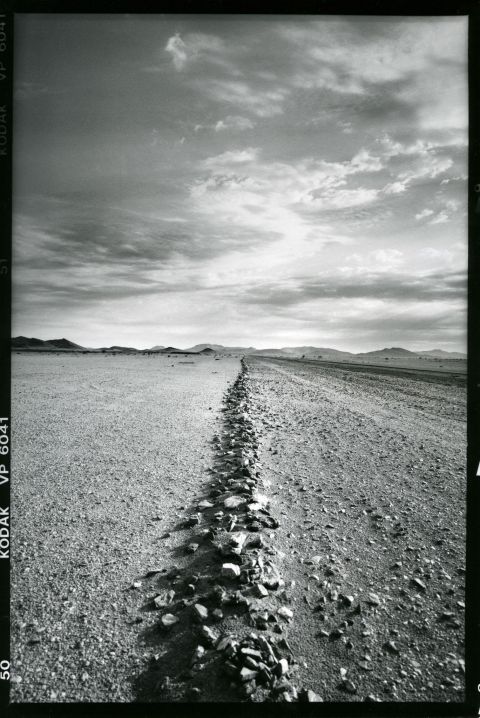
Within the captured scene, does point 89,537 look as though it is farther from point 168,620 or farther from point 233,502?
point 233,502

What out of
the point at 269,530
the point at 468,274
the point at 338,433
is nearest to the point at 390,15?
the point at 468,274

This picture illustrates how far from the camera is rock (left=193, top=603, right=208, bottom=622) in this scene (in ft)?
7.60

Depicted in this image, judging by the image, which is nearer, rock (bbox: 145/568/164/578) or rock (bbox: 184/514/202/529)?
rock (bbox: 145/568/164/578)

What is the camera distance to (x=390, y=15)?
9.45 feet

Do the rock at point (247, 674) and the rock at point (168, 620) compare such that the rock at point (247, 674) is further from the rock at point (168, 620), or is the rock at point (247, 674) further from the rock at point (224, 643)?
the rock at point (168, 620)

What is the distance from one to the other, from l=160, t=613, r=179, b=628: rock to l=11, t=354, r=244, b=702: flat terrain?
0.17 m

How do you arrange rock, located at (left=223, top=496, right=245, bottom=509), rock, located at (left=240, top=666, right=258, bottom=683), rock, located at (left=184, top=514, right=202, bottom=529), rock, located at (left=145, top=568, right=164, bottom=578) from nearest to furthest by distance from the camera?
rock, located at (left=240, top=666, right=258, bottom=683) < rock, located at (left=145, top=568, right=164, bottom=578) < rock, located at (left=184, top=514, right=202, bottom=529) < rock, located at (left=223, top=496, right=245, bottom=509)

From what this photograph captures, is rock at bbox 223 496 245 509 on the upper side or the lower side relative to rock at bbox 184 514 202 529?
upper

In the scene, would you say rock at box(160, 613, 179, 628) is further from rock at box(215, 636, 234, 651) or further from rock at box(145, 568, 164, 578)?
rock at box(145, 568, 164, 578)

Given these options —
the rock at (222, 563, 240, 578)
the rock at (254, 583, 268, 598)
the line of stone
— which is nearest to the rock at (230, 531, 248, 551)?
the line of stone

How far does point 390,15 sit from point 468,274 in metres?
2.28

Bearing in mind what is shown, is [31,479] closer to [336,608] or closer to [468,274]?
[336,608]

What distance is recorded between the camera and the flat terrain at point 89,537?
213cm

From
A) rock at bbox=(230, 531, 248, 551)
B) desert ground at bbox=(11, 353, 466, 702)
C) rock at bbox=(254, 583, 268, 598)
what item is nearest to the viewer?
desert ground at bbox=(11, 353, 466, 702)
